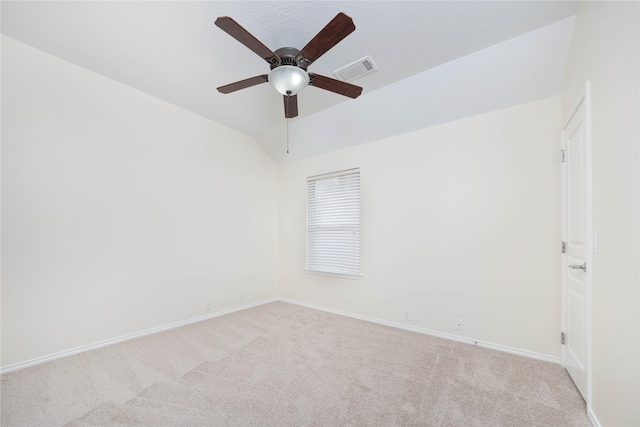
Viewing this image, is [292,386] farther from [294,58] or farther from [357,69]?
[357,69]

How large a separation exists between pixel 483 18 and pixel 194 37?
7.64ft

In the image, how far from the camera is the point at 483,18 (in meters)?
1.95

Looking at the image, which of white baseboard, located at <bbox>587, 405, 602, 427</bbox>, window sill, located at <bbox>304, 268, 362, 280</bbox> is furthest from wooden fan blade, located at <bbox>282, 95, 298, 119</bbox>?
white baseboard, located at <bbox>587, 405, 602, 427</bbox>

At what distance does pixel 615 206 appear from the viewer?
1361mm

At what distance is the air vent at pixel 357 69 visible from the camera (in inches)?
95.3

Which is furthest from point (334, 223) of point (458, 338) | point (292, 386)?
point (292, 386)

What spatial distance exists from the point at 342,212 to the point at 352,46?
218 centimetres

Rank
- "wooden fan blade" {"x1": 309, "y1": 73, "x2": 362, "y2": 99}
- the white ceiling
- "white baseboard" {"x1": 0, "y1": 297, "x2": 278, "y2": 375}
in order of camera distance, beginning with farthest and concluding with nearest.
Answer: "white baseboard" {"x1": 0, "y1": 297, "x2": 278, "y2": 375}
"wooden fan blade" {"x1": 309, "y1": 73, "x2": 362, "y2": 99}
the white ceiling

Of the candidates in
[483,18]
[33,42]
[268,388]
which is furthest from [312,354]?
[33,42]

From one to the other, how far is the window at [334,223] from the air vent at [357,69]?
134 cm

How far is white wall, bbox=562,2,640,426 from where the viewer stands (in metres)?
1.20

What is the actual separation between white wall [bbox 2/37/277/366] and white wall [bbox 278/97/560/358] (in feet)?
6.59

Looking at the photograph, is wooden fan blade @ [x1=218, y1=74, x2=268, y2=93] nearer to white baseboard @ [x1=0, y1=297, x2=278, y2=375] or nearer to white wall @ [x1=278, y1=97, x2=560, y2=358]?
white wall @ [x1=278, y1=97, x2=560, y2=358]

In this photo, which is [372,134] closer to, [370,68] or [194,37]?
[370,68]
